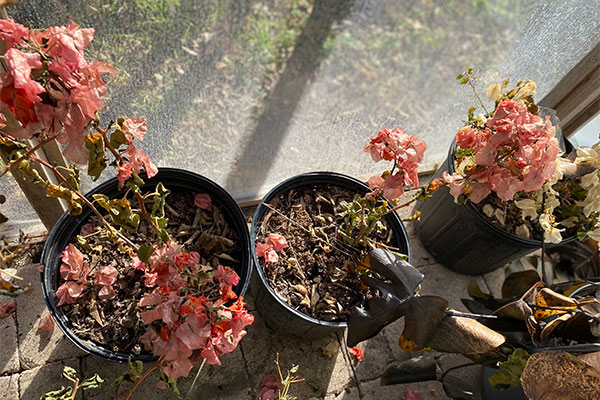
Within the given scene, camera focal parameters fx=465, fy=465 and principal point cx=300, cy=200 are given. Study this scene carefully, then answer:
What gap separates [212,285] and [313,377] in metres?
0.48

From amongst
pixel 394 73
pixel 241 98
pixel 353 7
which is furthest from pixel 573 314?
pixel 353 7

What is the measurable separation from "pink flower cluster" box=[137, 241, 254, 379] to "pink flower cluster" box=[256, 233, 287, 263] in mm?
252

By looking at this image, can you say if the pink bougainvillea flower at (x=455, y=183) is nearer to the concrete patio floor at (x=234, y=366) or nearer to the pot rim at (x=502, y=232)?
the pot rim at (x=502, y=232)

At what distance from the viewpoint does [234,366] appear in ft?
4.68

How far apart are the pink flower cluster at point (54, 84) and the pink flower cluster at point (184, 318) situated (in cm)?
37

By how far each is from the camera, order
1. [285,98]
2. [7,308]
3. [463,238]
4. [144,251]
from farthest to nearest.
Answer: [285,98] → [463,238] → [7,308] → [144,251]

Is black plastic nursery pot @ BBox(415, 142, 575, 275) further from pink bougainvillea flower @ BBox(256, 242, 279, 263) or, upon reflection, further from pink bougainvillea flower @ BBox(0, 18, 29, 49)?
pink bougainvillea flower @ BBox(0, 18, 29, 49)

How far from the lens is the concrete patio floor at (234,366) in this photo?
1332mm

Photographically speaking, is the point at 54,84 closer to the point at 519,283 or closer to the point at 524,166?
the point at 524,166

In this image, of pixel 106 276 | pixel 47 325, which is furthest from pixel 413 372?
pixel 47 325

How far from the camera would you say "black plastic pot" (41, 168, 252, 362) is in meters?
1.14

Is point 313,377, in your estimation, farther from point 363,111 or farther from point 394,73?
point 394,73

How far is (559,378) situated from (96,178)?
3.09 ft

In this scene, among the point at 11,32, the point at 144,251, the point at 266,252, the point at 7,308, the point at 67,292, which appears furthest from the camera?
the point at 7,308
